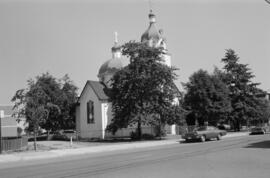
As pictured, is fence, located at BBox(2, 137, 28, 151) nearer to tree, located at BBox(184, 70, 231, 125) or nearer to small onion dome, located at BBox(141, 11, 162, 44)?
tree, located at BBox(184, 70, 231, 125)

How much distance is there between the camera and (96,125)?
1703 inches

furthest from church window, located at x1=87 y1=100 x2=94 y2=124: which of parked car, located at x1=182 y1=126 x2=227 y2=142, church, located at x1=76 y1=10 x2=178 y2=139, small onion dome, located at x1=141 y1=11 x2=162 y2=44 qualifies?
parked car, located at x1=182 y1=126 x2=227 y2=142

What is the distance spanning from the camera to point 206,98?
4378 cm

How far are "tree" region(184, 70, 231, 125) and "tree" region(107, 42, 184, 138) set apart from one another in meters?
10.9

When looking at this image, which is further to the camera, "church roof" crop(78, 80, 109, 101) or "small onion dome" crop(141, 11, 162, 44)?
"small onion dome" crop(141, 11, 162, 44)

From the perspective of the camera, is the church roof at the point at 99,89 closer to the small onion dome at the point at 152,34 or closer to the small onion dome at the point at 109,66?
the small onion dome at the point at 109,66

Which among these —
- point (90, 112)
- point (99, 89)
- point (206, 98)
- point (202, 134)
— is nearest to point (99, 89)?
point (99, 89)

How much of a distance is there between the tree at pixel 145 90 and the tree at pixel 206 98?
35.8 feet

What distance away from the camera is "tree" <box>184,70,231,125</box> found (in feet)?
143

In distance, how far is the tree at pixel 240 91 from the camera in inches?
1921

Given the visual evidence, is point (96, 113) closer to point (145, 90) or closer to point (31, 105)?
point (145, 90)

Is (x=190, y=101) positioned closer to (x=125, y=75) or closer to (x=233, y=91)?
(x=233, y=91)

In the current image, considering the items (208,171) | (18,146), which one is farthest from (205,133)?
(208,171)

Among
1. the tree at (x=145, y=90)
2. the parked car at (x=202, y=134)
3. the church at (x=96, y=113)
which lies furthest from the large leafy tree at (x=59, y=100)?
the parked car at (x=202, y=134)
